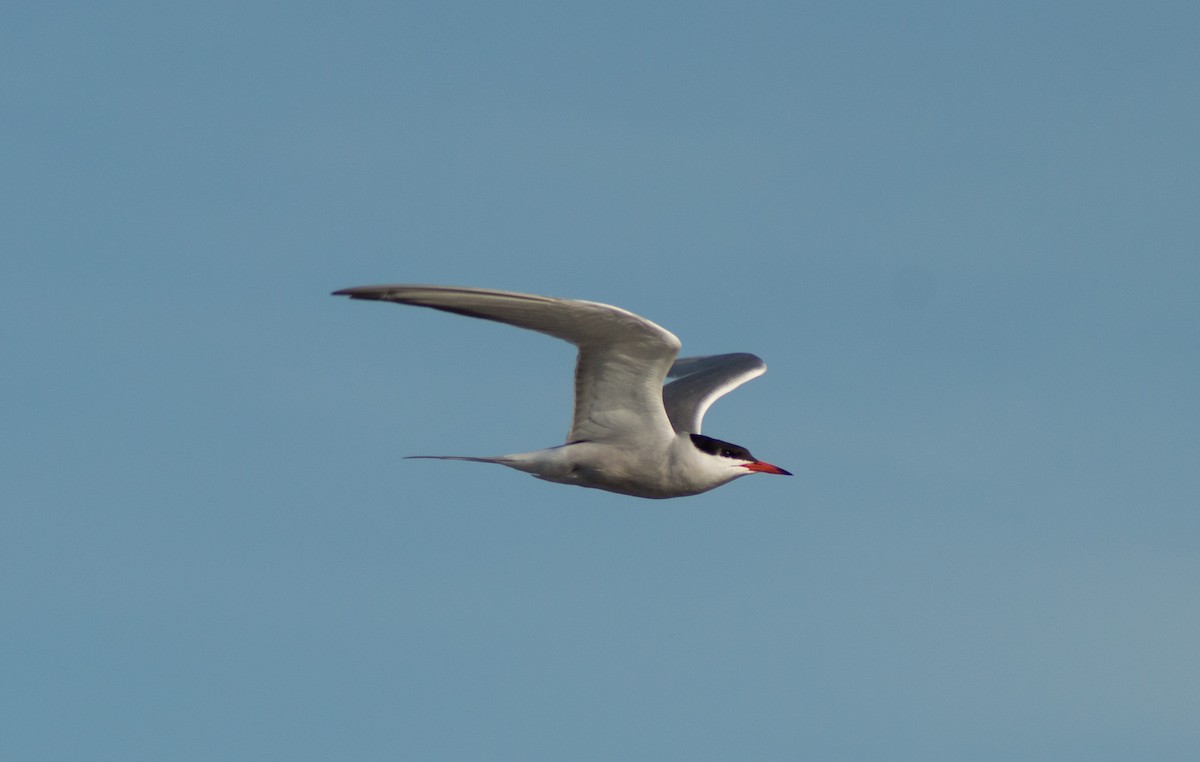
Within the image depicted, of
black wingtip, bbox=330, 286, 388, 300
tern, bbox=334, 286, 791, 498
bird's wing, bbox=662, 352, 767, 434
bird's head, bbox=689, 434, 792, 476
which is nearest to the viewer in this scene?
black wingtip, bbox=330, 286, 388, 300

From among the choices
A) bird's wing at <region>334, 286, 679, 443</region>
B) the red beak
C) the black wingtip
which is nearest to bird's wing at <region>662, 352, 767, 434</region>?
the red beak

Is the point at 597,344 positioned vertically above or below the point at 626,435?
above

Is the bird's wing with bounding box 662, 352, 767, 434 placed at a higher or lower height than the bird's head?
higher

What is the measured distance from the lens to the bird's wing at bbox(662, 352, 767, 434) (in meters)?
16.0

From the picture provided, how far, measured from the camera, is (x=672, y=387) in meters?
16.9

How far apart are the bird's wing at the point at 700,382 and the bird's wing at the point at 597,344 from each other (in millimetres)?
2198

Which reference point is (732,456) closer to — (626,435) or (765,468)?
(765,468)

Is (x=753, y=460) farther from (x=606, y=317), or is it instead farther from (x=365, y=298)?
(x=365, y=298)

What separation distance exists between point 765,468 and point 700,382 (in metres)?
2.84

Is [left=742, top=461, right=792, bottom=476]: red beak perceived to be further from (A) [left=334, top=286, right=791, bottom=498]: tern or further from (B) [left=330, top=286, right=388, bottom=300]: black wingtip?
(B) [left=330, top=286, right=388, bottom=300]: black wingtip

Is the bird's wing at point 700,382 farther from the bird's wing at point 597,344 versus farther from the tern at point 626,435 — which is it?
the bird's wing at point 597,344

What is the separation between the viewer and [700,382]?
55.3 feet

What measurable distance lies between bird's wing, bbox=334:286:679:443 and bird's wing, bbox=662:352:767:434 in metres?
2.20

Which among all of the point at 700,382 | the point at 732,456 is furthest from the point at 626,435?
the point at 700,382
